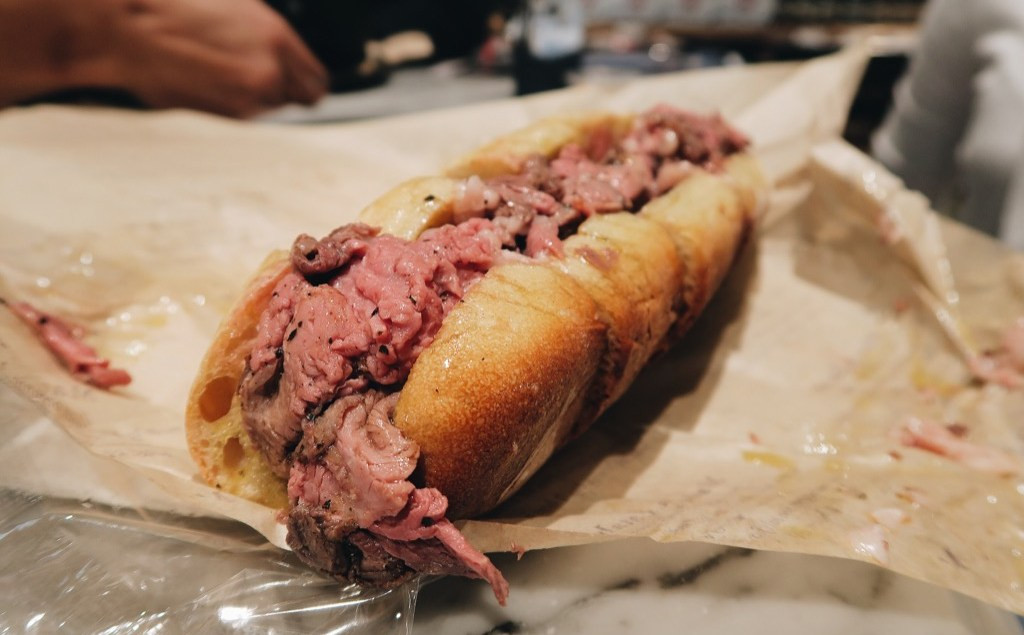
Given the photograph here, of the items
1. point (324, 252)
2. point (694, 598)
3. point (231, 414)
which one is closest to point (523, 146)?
point (324, 252)

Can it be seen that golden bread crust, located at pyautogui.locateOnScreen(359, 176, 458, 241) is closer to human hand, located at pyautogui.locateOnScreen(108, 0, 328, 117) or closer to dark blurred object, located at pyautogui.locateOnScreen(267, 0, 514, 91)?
human hand, located at pyautogui.locateOnScreen(108, 0, 328, 117)

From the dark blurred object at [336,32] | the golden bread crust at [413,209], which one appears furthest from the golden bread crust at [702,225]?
the dark blurred object at [336,32]

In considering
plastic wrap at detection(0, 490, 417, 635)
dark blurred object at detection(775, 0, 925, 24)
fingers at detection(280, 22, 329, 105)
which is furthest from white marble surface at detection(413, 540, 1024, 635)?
dark blurred object at detection(775, 0, 925, 24)

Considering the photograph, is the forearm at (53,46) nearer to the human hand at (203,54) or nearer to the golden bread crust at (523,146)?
the human hand at (203,54)

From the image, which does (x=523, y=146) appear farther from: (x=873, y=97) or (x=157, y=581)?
(x=873, y=97)

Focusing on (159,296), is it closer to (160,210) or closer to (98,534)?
(160,210)

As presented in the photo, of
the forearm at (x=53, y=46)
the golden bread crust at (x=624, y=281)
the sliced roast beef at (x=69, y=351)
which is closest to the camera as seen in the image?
the golden bread crust at (x=624, y=281)
